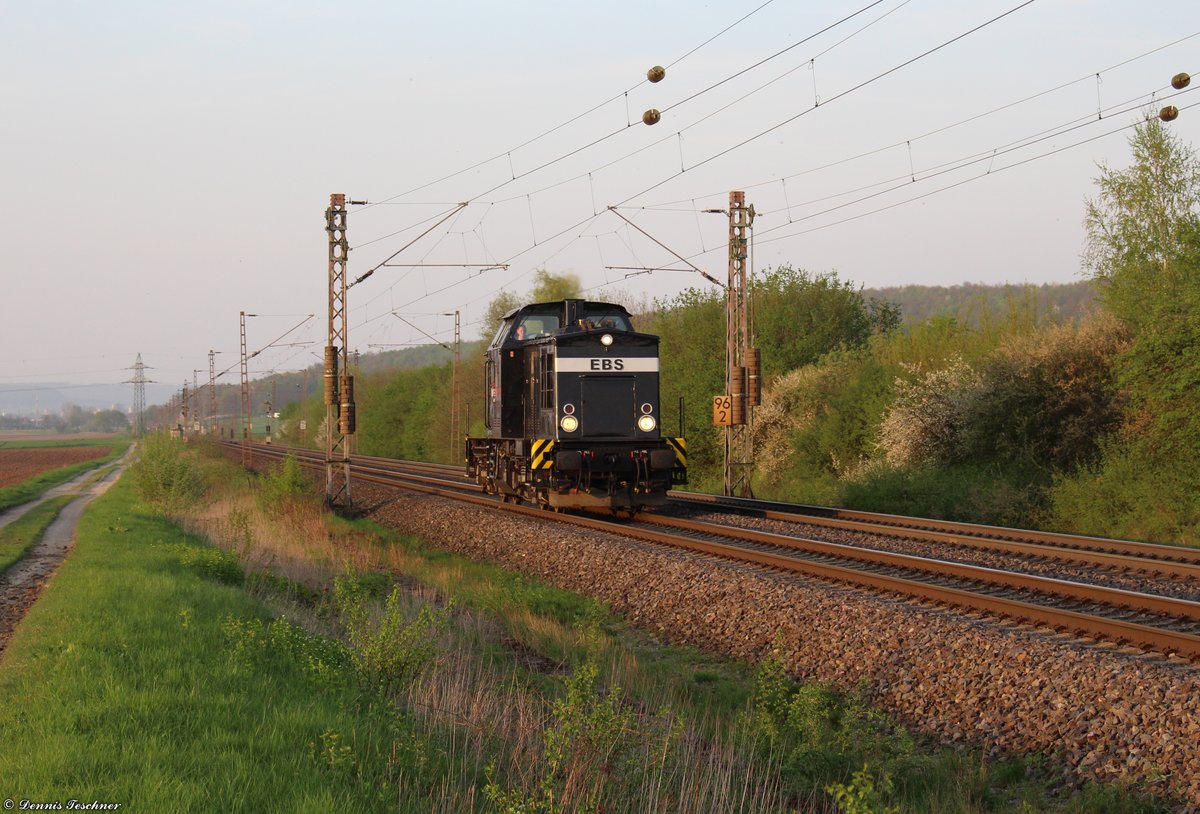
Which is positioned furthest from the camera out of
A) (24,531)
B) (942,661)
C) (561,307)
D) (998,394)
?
(24,531)

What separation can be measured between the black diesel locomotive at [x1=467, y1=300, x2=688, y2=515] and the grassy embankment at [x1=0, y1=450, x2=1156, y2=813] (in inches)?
263

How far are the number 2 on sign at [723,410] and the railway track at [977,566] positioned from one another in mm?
3630

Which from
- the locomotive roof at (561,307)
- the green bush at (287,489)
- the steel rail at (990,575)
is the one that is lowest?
the steel rail at (990,575)

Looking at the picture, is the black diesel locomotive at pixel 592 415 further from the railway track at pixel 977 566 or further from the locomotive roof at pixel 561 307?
the railway track at pixel 977 566

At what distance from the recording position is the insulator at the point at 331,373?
26953 mm

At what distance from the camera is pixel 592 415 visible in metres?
19.8

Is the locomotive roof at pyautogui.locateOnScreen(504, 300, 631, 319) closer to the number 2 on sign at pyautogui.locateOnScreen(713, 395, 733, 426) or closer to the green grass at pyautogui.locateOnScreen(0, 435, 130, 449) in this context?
the number 2 on sign at pyautogui.locateOnScreen(713, 395, 733, 426)

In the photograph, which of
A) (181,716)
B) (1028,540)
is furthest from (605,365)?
(181,716)

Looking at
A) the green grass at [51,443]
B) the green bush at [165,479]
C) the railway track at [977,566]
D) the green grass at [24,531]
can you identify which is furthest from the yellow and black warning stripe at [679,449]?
the green grass at [51,443]

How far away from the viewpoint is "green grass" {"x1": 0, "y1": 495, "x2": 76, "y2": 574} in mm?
21066

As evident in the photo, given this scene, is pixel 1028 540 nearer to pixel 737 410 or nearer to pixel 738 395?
pixel 737 410

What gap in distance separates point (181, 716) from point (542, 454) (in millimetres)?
13534

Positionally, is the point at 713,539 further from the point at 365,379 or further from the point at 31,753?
the point at 365,379

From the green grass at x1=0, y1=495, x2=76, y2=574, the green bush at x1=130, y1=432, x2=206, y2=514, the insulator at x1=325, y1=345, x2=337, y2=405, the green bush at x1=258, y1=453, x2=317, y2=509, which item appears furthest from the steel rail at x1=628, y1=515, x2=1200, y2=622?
the green bush at x1=130, y1=432, x2=206, y2=514
